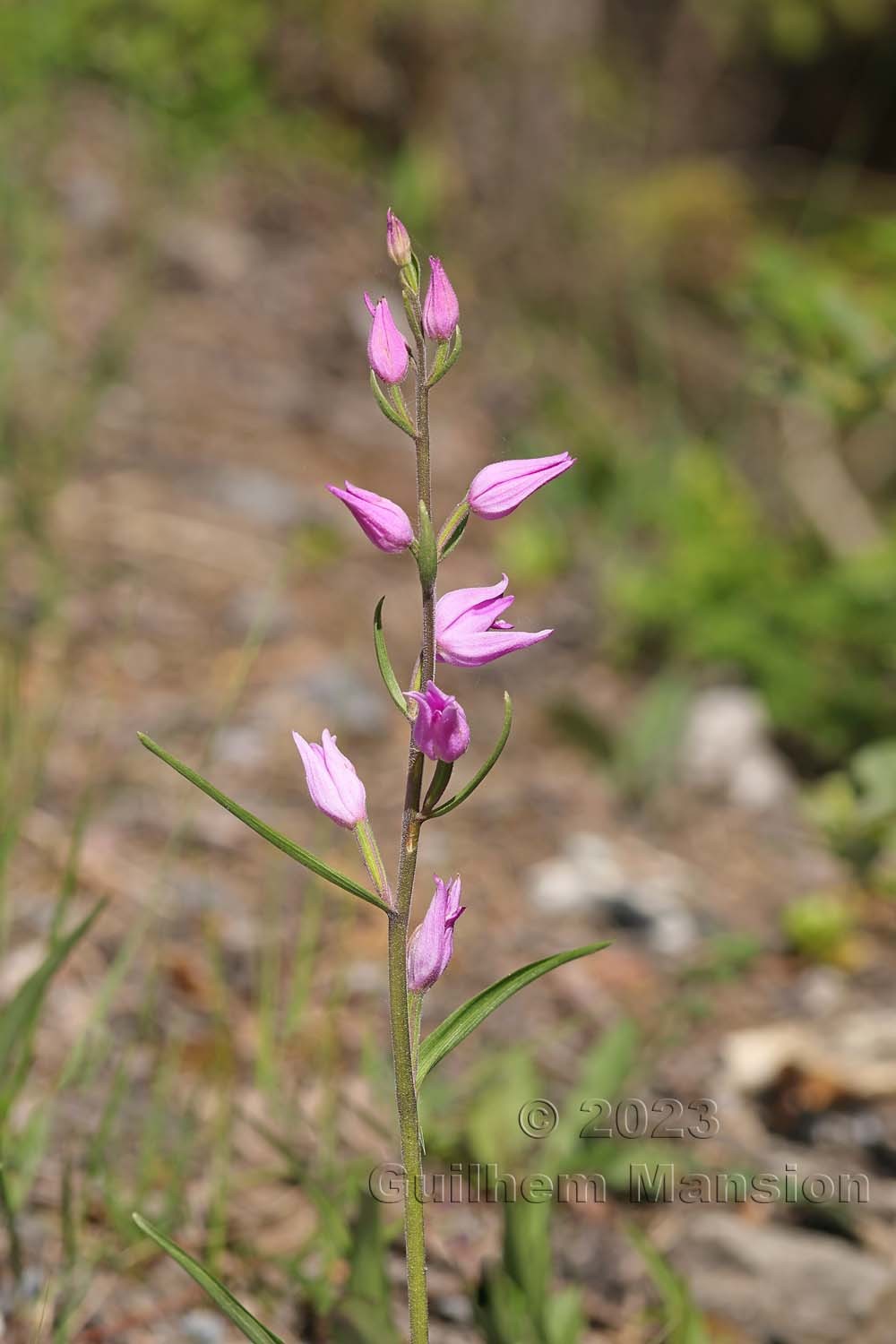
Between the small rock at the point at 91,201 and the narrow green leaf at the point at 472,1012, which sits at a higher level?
the small rock at the point at 91,201

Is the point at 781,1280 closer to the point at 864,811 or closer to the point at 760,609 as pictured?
the point at 864,811

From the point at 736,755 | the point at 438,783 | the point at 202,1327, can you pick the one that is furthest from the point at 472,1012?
the point at 736,755

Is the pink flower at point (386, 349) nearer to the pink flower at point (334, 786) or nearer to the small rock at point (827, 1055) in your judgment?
the pink flower at point (334, 786)

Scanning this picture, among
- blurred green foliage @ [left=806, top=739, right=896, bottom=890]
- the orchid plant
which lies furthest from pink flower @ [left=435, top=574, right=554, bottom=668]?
blurred green foliage @ [left=806, top=739, right=896, bottom=890]

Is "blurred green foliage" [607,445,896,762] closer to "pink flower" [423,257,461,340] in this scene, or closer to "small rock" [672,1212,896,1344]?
"small rock" [672,1212,896,1344]

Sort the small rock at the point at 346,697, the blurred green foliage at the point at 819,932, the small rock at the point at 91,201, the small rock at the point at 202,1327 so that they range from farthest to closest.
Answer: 1. the small rock at the point at 91,201
2. the small rock at the point at 346,697
3. the blurred green foliage at the point at 819,932
4. the small rock at the point at 202,1327

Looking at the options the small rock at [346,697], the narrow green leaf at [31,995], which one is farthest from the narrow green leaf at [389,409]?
the small rock at [346,697]
